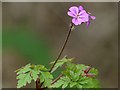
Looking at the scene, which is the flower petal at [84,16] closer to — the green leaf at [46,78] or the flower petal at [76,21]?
the flower petal at [76,21]

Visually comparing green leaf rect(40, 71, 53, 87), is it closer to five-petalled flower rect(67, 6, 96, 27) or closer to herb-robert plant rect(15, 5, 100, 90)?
herb-robert plant rect(15, 5, 100, 90)

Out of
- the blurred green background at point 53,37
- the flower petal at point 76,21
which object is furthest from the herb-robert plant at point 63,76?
the blurred green background at point 53,37

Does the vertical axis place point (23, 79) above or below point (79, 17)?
below

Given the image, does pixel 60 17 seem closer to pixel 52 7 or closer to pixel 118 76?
pixel 52 7

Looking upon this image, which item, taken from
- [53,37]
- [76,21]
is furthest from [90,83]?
[53,37]

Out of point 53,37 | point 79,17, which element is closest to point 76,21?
point 79,17

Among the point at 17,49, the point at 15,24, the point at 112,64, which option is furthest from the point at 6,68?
the point at 112,64

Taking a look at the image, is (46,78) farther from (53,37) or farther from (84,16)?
(53,37)

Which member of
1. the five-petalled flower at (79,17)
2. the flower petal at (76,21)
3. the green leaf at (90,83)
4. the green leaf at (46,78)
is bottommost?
the green leaf at (90,83)

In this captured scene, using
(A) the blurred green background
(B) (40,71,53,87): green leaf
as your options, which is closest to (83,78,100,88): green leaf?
(B) (40,71,53,87): green leaf

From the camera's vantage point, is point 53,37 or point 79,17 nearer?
point 79,17
